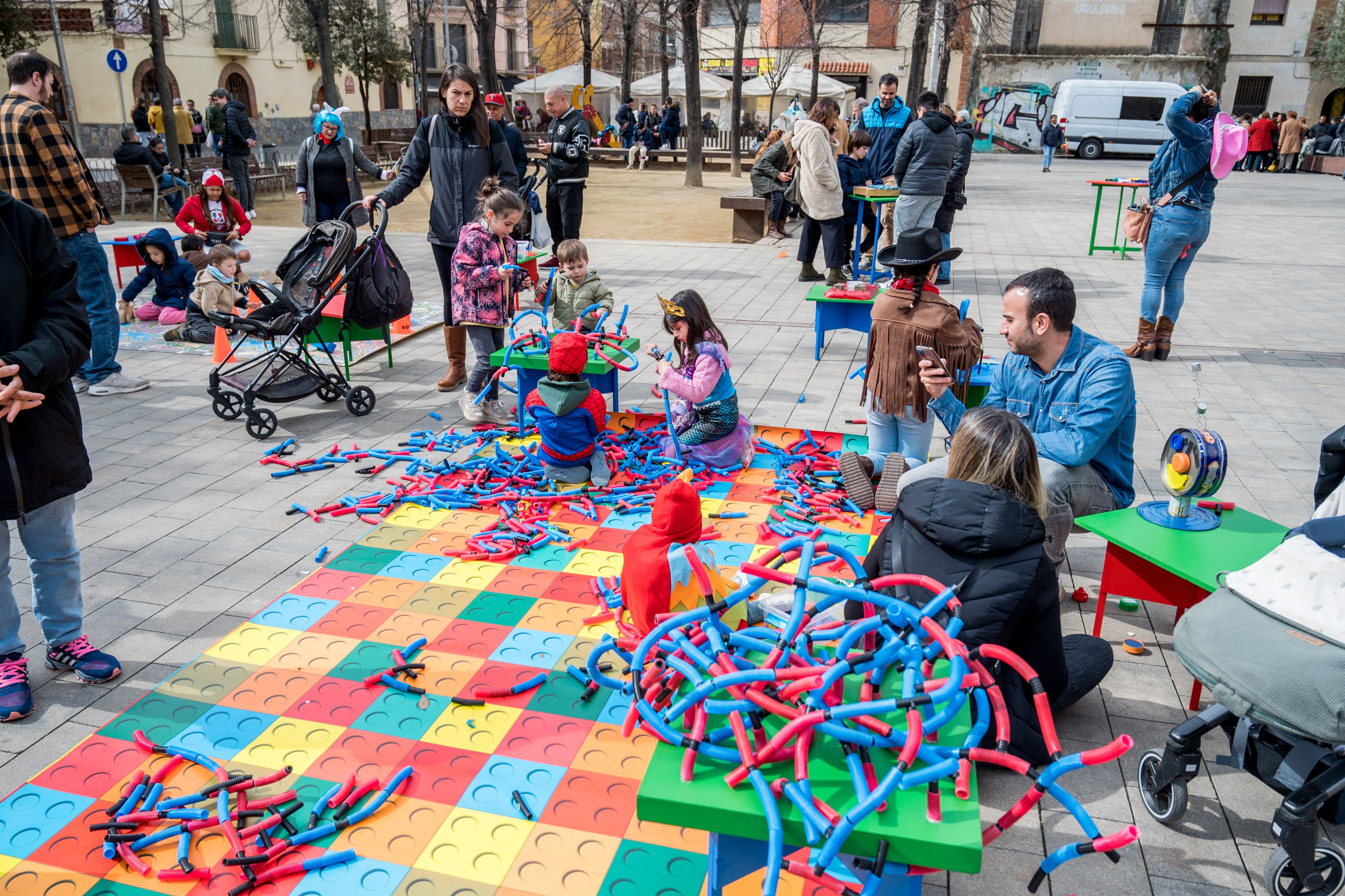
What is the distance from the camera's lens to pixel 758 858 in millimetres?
2287

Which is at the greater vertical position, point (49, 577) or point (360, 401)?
point (49, 577)

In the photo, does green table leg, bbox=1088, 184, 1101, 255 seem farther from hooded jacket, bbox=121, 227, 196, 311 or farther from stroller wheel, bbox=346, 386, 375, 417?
hooded jacket, bbox=121, 227, 196, 311

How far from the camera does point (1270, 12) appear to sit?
140 feet

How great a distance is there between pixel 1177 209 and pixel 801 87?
1167 inches

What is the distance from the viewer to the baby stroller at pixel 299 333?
21.9ft

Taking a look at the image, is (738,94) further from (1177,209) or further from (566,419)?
(566,419)

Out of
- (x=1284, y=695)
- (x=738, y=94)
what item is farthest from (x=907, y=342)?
(x=738, y=94)

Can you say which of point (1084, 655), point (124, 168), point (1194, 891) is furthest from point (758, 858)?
point (124, 168)

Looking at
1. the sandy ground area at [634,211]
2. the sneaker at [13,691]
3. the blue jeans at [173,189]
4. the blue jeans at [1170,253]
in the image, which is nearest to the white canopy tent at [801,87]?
the sandy ground area at [634,211]

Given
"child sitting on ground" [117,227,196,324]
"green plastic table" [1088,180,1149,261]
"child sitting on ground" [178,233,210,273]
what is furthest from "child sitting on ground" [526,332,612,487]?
"green plastic table" [1088,180,1149,261]

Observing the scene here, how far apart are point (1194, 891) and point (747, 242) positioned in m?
13.4

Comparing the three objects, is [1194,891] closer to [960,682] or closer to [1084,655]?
[1084,655]

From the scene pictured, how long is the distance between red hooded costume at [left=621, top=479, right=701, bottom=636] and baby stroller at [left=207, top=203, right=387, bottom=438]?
13.3 feet

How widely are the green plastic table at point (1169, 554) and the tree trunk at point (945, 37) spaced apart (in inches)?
987
